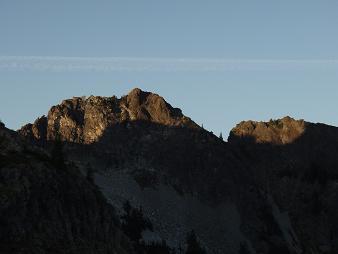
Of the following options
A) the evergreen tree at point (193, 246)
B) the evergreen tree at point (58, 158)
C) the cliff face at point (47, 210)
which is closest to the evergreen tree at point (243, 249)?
the evergreen tree at point (193, 246)

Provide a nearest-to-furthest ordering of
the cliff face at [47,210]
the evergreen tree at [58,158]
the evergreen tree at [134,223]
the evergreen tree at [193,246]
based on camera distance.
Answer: the cliff face at [47,210], the evergreen tree at [58,158], the evergreen tree at [134,223], the evergreen tree at [193,246]

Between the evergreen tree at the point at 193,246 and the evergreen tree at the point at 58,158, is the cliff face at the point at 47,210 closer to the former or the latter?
the evergreen tree at the point at 58,158

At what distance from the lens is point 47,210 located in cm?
9800

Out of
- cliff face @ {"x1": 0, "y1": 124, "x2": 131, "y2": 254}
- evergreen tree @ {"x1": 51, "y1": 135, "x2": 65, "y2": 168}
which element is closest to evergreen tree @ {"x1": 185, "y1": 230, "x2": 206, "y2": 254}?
cliff face @ {"x1": 0, "y1": 124, "x2": 131, "y2": 254}

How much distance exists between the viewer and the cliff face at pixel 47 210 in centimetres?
8969

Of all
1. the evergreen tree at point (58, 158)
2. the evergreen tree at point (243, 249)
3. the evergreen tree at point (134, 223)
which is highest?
the evergreen tree at point (58, 158)

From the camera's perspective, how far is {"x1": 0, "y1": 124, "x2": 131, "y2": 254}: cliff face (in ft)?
294

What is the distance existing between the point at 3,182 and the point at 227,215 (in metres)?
104

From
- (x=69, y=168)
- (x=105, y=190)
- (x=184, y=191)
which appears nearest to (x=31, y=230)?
(x=69, y=168)

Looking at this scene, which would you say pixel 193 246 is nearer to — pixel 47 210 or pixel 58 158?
pixel 58 158

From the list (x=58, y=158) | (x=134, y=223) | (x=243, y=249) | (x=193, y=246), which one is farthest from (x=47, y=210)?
(x=243, y=249)

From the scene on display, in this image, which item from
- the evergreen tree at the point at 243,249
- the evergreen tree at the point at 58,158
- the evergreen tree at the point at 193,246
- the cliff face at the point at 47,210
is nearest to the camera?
the cliff face at the point at 47,210

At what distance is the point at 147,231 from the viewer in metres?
158

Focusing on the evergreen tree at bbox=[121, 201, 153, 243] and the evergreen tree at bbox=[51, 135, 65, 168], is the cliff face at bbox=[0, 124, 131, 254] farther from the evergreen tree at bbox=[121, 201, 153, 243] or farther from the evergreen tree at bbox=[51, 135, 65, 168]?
the evergreen tree at bbox=[121, 201, 153, 243]
